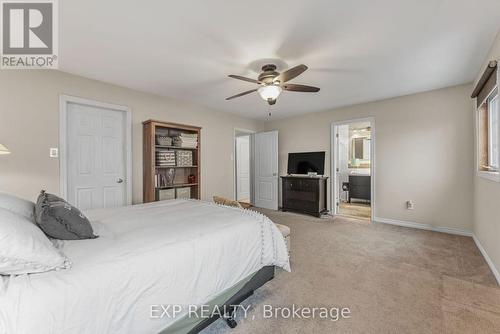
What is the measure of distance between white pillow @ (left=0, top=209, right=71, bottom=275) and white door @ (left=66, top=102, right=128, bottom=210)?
2499 mm

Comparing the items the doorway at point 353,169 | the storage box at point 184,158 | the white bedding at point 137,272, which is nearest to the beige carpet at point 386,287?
the white bedding at point 137,272

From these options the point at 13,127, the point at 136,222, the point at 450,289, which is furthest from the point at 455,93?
the point at 13,127

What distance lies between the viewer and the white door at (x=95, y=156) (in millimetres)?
3137

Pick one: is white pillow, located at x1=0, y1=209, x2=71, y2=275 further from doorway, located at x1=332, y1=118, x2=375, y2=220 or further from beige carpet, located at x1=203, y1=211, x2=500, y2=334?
doorway, located at x1=332, y1=118, x2=375, y2=220

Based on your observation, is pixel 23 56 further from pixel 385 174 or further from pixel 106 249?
pixel 385 174

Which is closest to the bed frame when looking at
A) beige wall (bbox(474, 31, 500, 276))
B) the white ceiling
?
the white ceiling

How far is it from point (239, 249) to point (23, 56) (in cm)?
322

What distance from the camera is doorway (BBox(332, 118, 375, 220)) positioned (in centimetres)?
475

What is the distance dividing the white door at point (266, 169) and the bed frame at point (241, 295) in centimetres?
374

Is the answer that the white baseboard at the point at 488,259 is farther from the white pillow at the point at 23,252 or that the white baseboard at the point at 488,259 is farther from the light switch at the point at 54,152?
the light switch at the point at 54,152

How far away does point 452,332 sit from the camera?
60.2 inches

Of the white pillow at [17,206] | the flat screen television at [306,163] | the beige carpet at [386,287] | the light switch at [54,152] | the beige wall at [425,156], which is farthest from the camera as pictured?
the flat screen television at [306,163]

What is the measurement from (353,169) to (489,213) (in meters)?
4.55

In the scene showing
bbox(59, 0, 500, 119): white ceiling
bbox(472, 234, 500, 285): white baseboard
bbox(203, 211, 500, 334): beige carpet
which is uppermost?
bbox(59, 0, 500, 119): white ceiling
